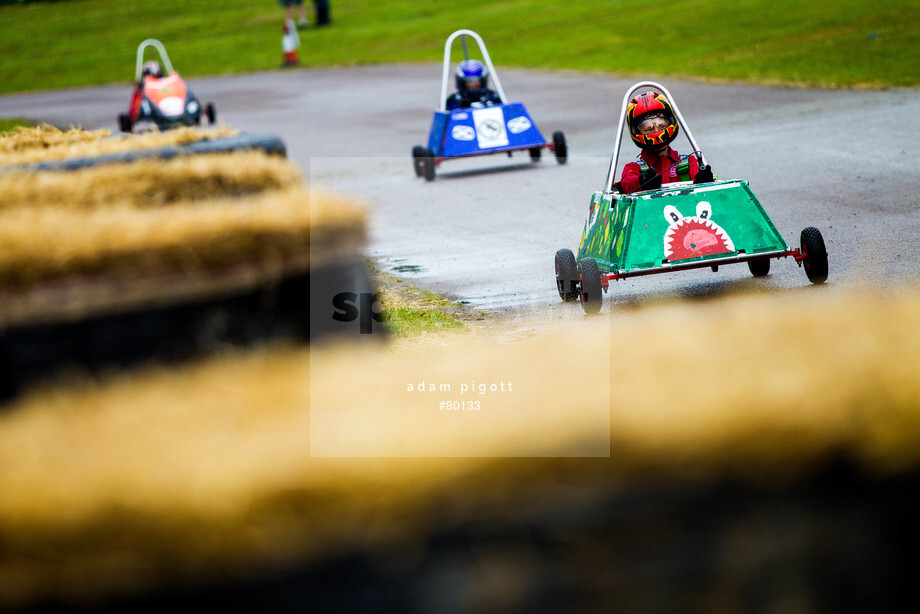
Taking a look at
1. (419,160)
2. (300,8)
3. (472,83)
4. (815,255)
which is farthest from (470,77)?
(300,8)

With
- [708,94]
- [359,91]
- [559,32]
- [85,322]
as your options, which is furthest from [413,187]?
[559,32]

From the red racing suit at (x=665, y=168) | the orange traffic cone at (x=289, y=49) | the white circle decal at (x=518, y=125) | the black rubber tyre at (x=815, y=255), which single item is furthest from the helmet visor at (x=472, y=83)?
the orange traffic cone at (x=289, y=49)

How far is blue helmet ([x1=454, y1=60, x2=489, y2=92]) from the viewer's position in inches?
545

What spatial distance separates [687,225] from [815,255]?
2.29 ft

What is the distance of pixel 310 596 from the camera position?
1.77 m

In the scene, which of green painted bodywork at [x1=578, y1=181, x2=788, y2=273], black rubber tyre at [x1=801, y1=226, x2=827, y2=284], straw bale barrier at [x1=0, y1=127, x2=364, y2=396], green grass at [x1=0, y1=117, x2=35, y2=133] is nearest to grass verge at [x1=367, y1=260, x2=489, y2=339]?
green painted bodywork at [x1=578, y1=181, x2=788, y2=273]

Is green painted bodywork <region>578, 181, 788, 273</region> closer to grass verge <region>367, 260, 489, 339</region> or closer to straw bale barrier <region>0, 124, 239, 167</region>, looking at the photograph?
grass verge <region>367, 260, 489, 339</region>

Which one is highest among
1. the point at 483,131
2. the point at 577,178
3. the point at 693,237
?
the point at 483,131

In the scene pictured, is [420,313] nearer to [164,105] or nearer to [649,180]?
[649,180]

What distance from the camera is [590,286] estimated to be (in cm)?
616

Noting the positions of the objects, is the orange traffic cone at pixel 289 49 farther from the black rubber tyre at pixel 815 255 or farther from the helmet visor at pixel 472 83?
the black rubber tyre at pixel 815 255

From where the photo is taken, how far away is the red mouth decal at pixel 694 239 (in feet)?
20.7

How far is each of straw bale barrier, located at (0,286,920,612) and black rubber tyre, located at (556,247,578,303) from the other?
14.9 feet

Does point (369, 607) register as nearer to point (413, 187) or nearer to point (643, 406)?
point (643, 406)
